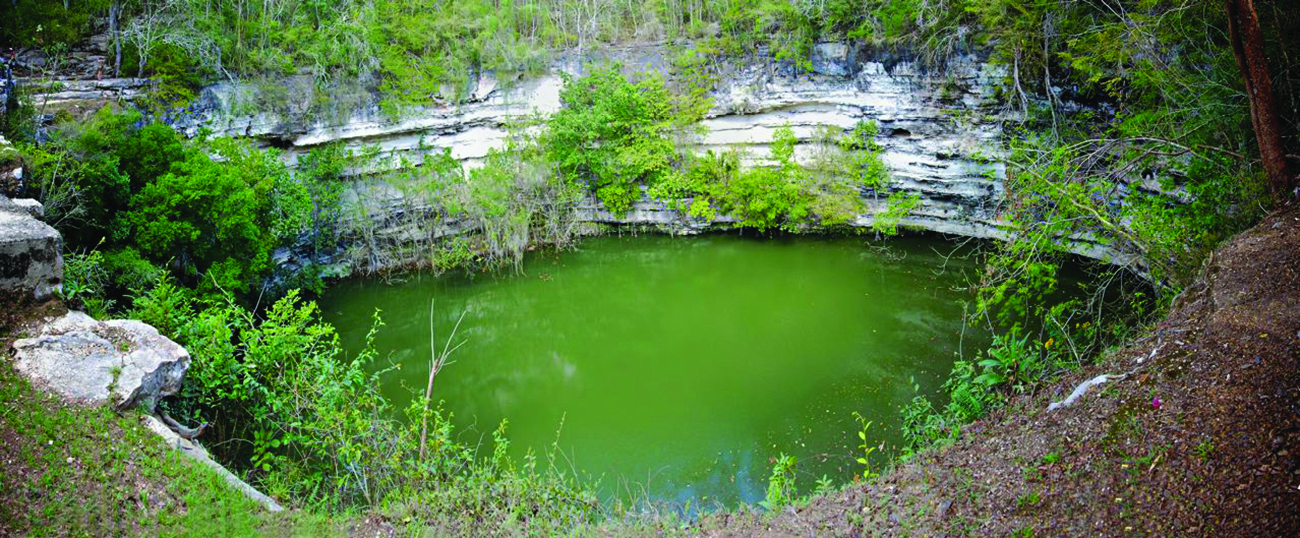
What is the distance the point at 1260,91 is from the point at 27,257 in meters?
11.4

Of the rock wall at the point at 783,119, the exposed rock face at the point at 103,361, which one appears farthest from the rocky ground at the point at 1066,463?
the rock wall at the point at 783,119

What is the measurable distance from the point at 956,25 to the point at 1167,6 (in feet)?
22.8

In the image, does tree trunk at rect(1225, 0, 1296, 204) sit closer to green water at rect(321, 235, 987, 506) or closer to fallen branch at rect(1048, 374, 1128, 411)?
fallen branch at rect(1048, 374, 1128, 411)

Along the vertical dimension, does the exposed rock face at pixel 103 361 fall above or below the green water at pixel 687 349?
above

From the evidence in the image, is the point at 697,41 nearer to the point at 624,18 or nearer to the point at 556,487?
the point at 624,18

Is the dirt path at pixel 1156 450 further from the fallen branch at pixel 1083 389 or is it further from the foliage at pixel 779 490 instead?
the foliage at pixel 779 490

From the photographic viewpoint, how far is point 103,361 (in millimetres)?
6766

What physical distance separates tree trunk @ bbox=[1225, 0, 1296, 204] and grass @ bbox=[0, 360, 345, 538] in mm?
8345

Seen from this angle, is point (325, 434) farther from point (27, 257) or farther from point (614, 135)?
point (614, 135)

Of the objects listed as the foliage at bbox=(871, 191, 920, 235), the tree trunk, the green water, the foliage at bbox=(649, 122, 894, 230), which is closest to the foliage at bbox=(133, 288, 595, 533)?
the green water

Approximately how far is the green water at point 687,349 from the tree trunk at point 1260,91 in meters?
3.92

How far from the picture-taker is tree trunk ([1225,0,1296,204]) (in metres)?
5.86

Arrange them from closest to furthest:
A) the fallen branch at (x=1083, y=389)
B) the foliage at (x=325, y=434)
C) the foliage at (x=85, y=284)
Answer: the fallen branch at (x=1083, y=389) < the foliage at (x=325, y=434) < the foliage at (x=85, y=284)

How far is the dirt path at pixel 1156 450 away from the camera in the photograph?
4.20 metres
